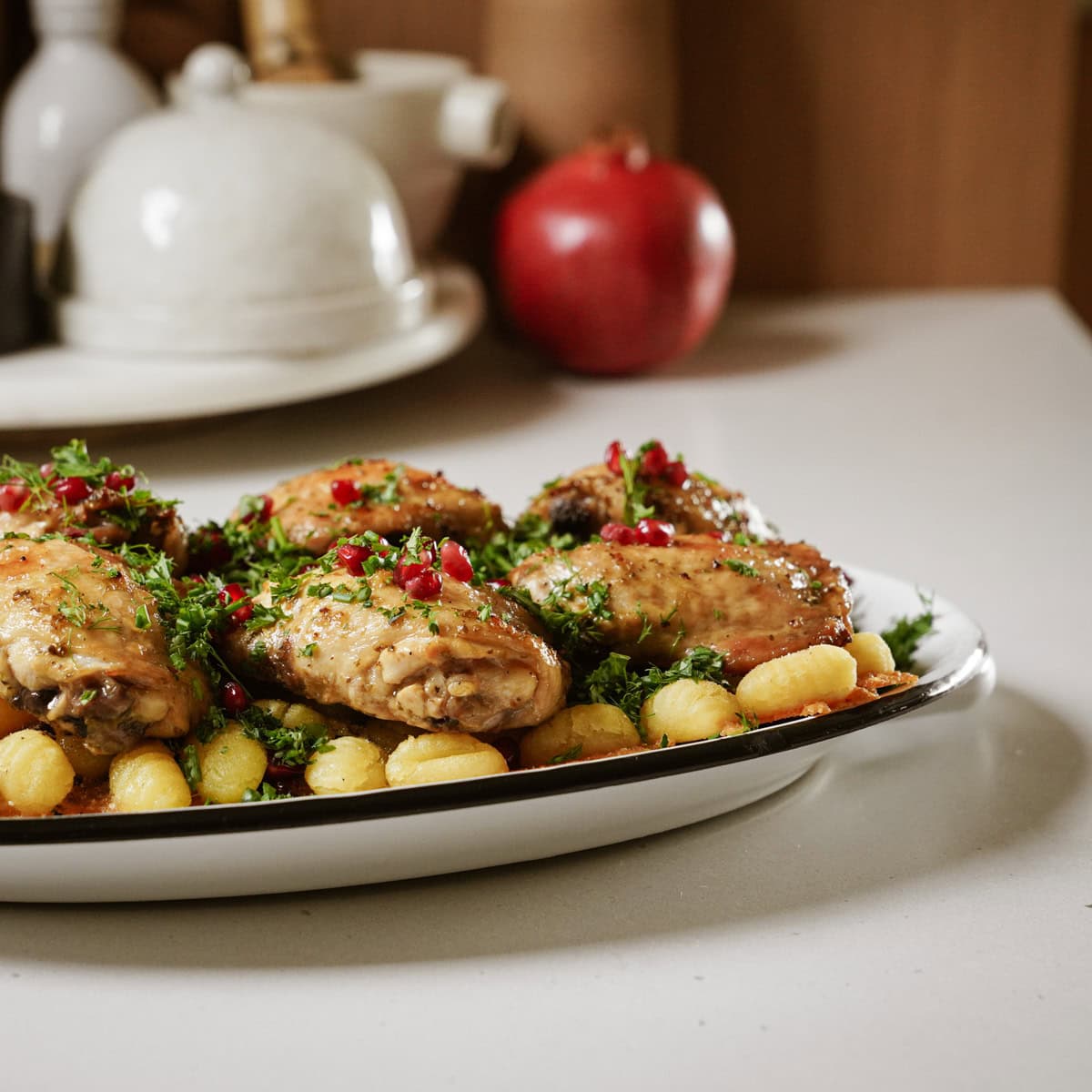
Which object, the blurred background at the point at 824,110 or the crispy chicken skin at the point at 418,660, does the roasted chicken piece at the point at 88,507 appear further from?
the blurred background at the point at 824,110

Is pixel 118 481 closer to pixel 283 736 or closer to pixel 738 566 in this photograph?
pixel 283 736

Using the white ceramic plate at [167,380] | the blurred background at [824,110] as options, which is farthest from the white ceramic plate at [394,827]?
the blurred background at [824,110]

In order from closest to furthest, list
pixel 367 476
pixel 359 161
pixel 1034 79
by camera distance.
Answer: pixel 367 476
pixel 359 161
pixel 1034 79

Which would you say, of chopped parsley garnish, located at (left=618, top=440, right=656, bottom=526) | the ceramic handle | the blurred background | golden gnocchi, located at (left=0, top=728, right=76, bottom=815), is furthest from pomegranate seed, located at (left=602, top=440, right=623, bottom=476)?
the blurred background

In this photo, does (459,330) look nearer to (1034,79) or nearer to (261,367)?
(261,367)

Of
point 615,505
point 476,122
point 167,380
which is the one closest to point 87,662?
point 615,505

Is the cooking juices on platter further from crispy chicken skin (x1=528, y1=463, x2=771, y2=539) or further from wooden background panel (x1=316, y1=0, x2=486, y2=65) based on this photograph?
wooden background panel (x1=316, y1=0, x2=486, y2=65)

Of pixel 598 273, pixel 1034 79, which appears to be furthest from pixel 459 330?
pixel 1034 79

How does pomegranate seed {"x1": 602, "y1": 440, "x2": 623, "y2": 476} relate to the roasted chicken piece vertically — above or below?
below
